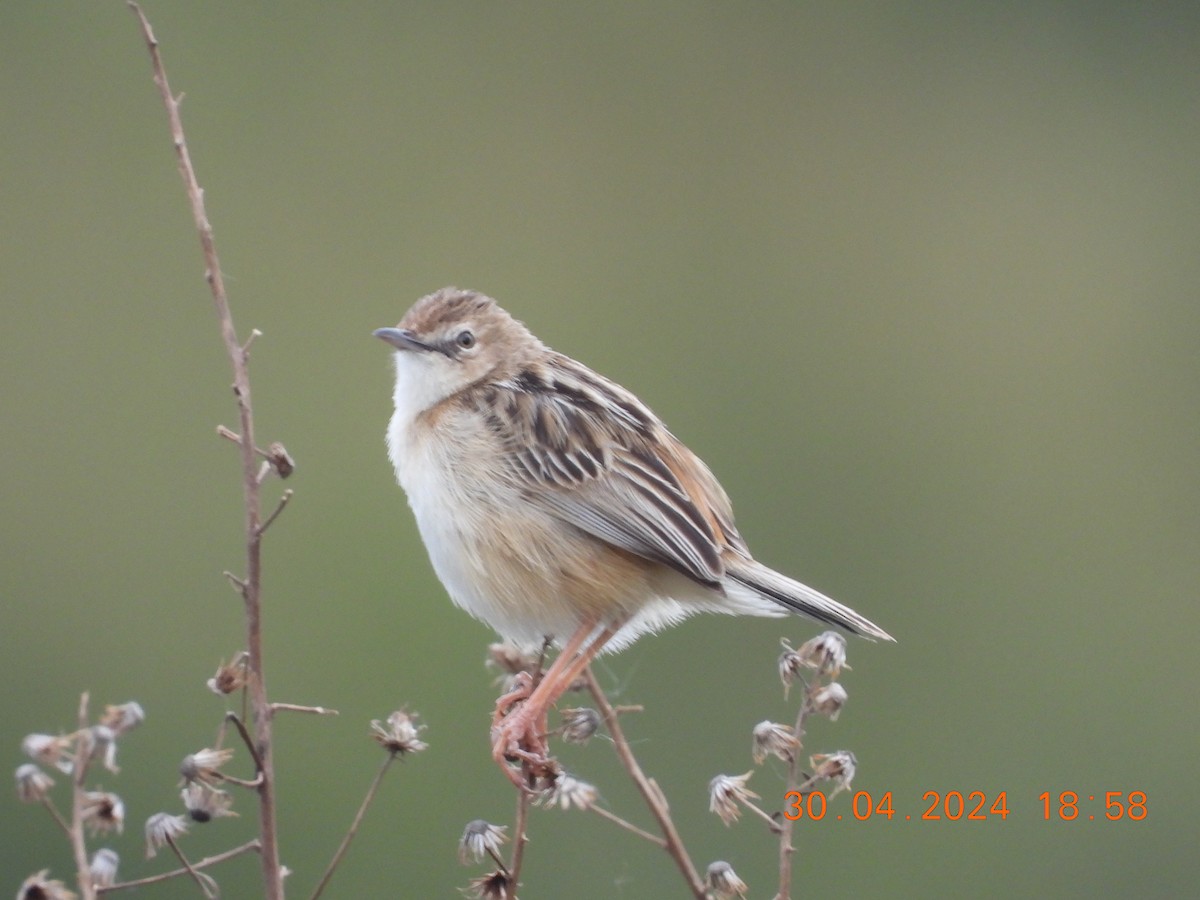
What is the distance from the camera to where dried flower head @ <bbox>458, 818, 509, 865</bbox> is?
353cm

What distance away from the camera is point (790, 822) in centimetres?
344

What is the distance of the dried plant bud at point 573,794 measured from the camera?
3.52 m

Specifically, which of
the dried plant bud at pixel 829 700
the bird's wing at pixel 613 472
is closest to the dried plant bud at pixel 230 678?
the dried plant bud at pixel 829 700

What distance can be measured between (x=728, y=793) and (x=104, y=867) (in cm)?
134

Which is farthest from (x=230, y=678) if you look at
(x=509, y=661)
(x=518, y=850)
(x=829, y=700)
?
(x=509, y=661)

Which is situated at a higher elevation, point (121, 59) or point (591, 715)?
point (121, 59)

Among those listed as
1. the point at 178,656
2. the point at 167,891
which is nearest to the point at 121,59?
the point at 178,656

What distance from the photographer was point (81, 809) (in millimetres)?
2936

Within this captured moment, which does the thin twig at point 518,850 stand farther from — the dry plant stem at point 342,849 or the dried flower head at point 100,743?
the dried flower head at point 100,743

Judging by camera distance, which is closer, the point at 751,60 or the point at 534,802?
the point at 534,802

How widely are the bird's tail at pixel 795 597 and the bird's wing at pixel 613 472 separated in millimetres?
82

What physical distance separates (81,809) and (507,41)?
13354mm

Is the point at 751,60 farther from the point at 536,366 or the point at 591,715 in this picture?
the point at 591,715

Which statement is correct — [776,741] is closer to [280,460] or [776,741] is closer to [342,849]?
[342,849]
